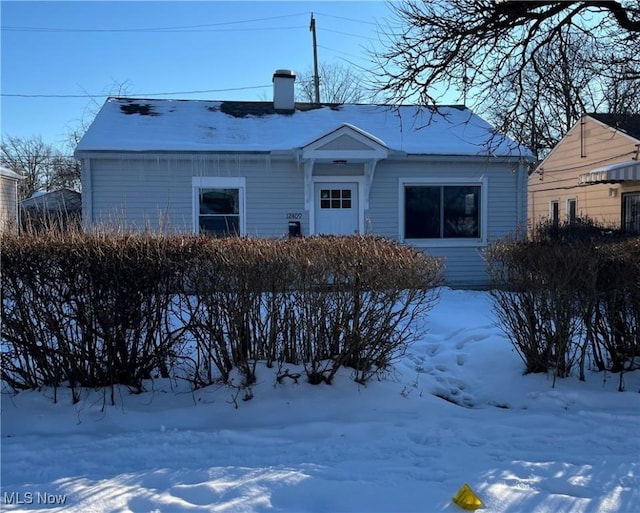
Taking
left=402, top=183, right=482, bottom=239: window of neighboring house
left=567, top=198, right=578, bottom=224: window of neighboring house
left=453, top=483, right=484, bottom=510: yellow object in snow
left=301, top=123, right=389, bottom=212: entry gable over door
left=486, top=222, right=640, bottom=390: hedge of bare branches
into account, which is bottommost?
left=453, top=483, right=484, bottom=510: yellow object in snow

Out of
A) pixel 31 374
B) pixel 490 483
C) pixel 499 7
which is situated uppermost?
pixel 499 7

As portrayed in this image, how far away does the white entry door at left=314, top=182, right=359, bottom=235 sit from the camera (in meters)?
11.4

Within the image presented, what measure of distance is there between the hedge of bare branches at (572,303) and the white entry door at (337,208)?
21.3 ft

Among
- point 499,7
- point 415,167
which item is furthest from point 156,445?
point 415,167

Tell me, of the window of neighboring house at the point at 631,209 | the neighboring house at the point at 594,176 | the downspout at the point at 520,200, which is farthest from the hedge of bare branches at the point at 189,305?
the window of neighboring house at the point at 631,209

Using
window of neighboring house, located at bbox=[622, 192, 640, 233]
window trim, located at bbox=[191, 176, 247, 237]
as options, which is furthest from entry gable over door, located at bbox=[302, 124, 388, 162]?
window of neighboring house, located at bbox=[622, 192, 640, 233]

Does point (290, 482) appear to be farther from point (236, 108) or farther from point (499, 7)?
point (236, 108)

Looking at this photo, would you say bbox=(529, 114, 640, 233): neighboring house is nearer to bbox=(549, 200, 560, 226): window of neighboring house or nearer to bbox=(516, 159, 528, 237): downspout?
bbox=(549, 200, 560, 226): window of neighboring house

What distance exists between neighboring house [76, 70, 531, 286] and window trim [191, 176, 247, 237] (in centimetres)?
2

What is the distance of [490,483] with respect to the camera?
Result: 122 inches

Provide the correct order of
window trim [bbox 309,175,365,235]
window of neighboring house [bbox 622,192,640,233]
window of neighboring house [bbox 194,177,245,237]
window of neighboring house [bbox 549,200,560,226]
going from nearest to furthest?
window of neighboring house [bbox 194,177,245,237] < window trim [bbox 309,175,365,235] < window of neighboring house [bbox 622,192,640,233] < window of neighboring house [bbox 549,200,560,226]

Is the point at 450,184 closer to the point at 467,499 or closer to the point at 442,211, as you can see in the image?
the point at 442,211

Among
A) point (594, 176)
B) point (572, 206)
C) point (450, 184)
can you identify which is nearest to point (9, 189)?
point (450, 184)

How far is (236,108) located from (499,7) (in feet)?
29.7
